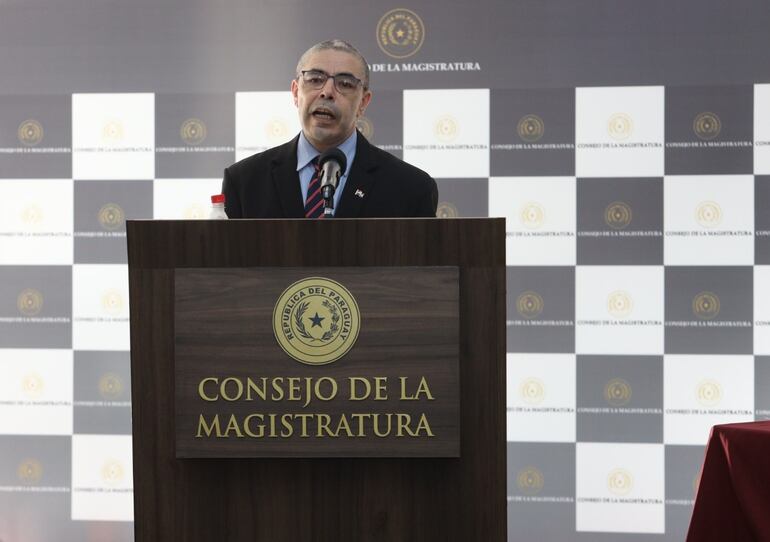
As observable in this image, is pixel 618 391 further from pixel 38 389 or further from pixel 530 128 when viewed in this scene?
pixel 38 389

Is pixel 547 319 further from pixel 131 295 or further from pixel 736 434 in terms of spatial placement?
pixel 131 295

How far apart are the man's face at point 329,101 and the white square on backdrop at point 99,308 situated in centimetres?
173

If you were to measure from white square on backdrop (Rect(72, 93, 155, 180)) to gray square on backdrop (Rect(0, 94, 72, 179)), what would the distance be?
0.16ft

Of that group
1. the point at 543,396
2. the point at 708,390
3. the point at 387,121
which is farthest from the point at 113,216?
the point at 708,390

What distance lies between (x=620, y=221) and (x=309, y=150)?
5.50 ft

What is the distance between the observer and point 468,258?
125 cm

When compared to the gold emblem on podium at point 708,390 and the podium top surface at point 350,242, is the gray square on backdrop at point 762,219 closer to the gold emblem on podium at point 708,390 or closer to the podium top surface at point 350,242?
the gold emblem on podium at point 708,390

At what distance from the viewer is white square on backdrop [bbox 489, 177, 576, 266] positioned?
3096 mm

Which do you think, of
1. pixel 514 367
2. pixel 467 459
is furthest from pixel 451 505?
pixel 514 367

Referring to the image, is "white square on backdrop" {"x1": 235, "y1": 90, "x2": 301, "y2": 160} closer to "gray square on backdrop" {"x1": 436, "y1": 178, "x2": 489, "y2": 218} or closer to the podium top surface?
"gray square on backdrop" {"x1": 436, "y1": 178, "x2": 489, "y2": 218}

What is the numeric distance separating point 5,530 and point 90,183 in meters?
1.47

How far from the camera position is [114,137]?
3.22 metres

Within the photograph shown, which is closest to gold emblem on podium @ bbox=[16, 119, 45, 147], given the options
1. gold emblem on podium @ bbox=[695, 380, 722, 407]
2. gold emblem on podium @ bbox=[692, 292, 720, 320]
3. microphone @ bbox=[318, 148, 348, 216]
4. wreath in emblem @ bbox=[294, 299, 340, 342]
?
microphone @ bbox=[318, 148, 348, 216]

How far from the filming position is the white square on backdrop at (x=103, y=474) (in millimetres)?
3219
